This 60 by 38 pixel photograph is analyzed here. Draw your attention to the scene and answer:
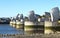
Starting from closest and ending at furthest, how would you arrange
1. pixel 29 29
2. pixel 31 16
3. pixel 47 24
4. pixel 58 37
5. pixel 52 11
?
1. pixel 58 37
2. pixel 47 24
3. pixel 52 11
4. pixel 29 29
5. pixel 31 16

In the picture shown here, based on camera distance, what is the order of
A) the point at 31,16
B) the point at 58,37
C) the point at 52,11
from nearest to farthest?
the point at 58,37 < the point at 52,11 < the point at 31,16

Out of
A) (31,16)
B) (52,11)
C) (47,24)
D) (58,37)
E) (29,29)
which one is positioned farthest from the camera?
(31,16)

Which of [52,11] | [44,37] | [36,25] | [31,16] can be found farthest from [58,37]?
[31,16]

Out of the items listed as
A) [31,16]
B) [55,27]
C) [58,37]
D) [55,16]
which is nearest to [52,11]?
[55,16]

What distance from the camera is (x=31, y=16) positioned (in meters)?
102

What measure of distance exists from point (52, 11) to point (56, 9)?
2.01 m

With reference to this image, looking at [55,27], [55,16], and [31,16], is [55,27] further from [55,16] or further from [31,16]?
[31,16]

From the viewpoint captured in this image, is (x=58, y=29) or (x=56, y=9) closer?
(x=58, y=29)

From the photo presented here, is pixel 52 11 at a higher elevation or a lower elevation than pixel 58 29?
higher

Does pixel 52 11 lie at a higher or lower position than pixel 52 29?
higher

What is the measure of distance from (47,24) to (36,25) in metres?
13.8

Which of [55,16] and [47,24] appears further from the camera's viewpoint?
[55,16]

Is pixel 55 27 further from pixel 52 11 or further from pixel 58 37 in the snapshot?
pixel 58 37

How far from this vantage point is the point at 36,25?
8856 centimetres
